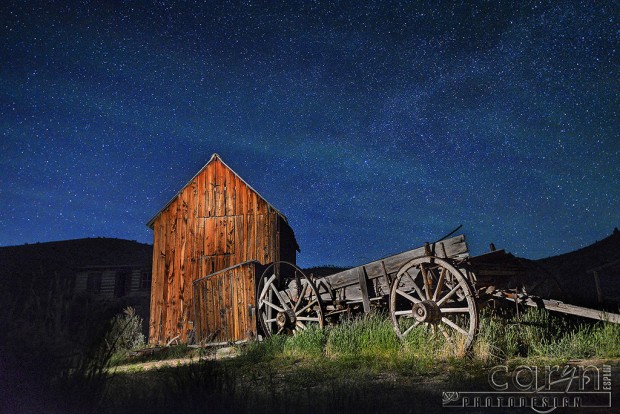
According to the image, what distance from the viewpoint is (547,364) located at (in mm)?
5965

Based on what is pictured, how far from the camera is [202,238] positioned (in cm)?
1700

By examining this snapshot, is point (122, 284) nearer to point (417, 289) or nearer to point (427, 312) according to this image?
point (417, 289)

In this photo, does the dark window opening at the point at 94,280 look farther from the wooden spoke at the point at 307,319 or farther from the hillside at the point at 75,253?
the wooden spoke at the point at 307,319

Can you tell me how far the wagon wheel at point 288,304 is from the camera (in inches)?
414

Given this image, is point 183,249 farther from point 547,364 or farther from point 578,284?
point 578,284

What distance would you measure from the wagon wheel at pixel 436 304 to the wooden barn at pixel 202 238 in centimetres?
848

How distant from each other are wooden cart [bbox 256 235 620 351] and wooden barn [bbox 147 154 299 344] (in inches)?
236

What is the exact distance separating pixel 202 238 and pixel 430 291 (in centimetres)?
1136

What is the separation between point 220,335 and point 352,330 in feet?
19.7

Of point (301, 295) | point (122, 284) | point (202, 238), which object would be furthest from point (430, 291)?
point (122, 284)

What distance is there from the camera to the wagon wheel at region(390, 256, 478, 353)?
6.62 metres

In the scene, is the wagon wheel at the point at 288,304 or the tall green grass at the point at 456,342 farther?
the wagon wheel at the point at 288,304

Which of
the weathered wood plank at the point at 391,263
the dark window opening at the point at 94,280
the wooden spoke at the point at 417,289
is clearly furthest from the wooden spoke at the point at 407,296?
the dark window opening at the point at 94,280

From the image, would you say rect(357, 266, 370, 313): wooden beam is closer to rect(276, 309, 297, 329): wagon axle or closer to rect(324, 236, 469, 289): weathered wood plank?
rect(324, 236, 469, 289): weathered wood plank
